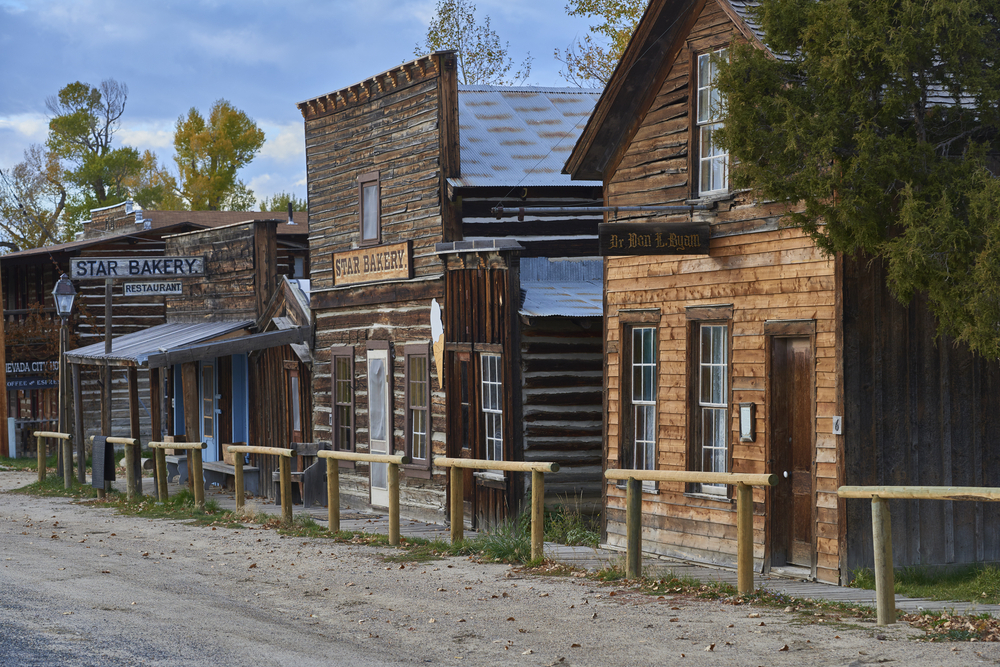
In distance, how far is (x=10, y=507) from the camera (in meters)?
20.1

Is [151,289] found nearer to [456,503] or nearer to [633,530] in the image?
[456,503]

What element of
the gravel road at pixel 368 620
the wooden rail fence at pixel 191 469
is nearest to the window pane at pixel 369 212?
the wooden rail fence at pixel 191 469

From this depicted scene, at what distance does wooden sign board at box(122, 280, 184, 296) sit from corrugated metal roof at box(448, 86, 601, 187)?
7773mm

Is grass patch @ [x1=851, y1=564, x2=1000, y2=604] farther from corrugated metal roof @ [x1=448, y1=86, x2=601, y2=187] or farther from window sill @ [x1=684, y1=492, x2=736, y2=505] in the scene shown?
corrugated metal roof @ [x1=448, y1=86, x2=601, y2=187]

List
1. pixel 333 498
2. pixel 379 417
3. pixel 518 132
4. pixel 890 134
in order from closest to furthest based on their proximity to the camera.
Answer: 1. pixel 890 134
2. pixel 333 498
3. pixel 379 417
4. pixel 518 132

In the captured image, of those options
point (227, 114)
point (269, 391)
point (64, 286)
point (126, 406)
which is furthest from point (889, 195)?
point (227, 114)

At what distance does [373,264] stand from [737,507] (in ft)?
32.3

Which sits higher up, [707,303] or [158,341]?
[707,303]

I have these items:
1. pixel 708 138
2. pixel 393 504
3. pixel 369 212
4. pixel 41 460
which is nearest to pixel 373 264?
pixel 369 212

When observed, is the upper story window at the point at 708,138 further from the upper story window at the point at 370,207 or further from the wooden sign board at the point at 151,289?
the wooden sign board at the point at 151,289

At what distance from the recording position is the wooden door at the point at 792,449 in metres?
11.2

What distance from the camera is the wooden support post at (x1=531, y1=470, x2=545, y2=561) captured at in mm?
11672

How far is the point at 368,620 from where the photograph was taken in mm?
9484

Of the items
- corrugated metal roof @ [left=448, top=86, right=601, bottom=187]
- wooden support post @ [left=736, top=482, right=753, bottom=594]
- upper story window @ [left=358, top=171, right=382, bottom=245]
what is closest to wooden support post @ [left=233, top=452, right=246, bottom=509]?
upper story window @ [left=358, top=171, right=382, bottom=245]
